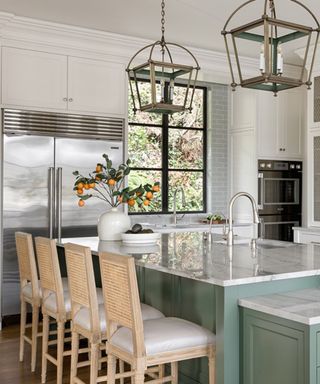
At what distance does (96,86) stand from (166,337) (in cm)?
347

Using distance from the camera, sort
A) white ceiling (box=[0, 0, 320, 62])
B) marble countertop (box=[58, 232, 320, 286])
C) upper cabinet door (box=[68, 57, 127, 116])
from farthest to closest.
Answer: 1. upper cabinet door (box=[68, 57, 127, 116])
2. white ceiling (box=[0, 0, 320, 62])
3. marble countertop (box=[58, 232, 320, 286])

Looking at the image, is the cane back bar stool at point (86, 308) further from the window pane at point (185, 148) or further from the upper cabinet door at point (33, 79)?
the window pane at point (185, 148)

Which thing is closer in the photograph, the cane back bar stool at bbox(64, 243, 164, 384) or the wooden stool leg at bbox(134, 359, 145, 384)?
the wooden stool leg at bbox(134, 359, 145, 384)

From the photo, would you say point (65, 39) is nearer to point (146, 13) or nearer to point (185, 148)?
point (146, 13)

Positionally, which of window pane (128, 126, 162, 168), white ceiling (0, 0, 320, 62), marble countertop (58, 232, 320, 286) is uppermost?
white ceiling (0, 0, 320, 62)

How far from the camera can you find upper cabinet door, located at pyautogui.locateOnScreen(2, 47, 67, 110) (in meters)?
4.89

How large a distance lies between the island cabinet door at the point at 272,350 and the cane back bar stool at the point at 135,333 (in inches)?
8.0

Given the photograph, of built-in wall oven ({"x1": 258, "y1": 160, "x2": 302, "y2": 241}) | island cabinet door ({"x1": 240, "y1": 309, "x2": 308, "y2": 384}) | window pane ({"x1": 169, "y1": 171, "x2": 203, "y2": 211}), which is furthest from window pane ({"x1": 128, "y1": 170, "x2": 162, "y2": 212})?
island cabinet door ({"x1": 240, "y1": 309, "x2": 308, "y2": 384})

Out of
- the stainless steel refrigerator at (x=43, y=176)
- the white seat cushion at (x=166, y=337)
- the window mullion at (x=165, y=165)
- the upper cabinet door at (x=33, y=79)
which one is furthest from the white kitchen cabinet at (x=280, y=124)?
the white seat cushion at (x=166, y=337)

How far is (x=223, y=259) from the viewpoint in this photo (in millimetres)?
2945

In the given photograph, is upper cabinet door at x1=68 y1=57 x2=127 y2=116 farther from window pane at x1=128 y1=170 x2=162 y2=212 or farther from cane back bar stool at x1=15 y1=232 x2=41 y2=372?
cane back bar stool at x1=15 y1=232 x2=41 y2=372

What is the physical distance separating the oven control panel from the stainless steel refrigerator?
2084 mm

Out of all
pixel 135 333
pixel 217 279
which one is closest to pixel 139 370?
pixel 135 333

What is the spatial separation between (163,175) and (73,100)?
5.89 ft
